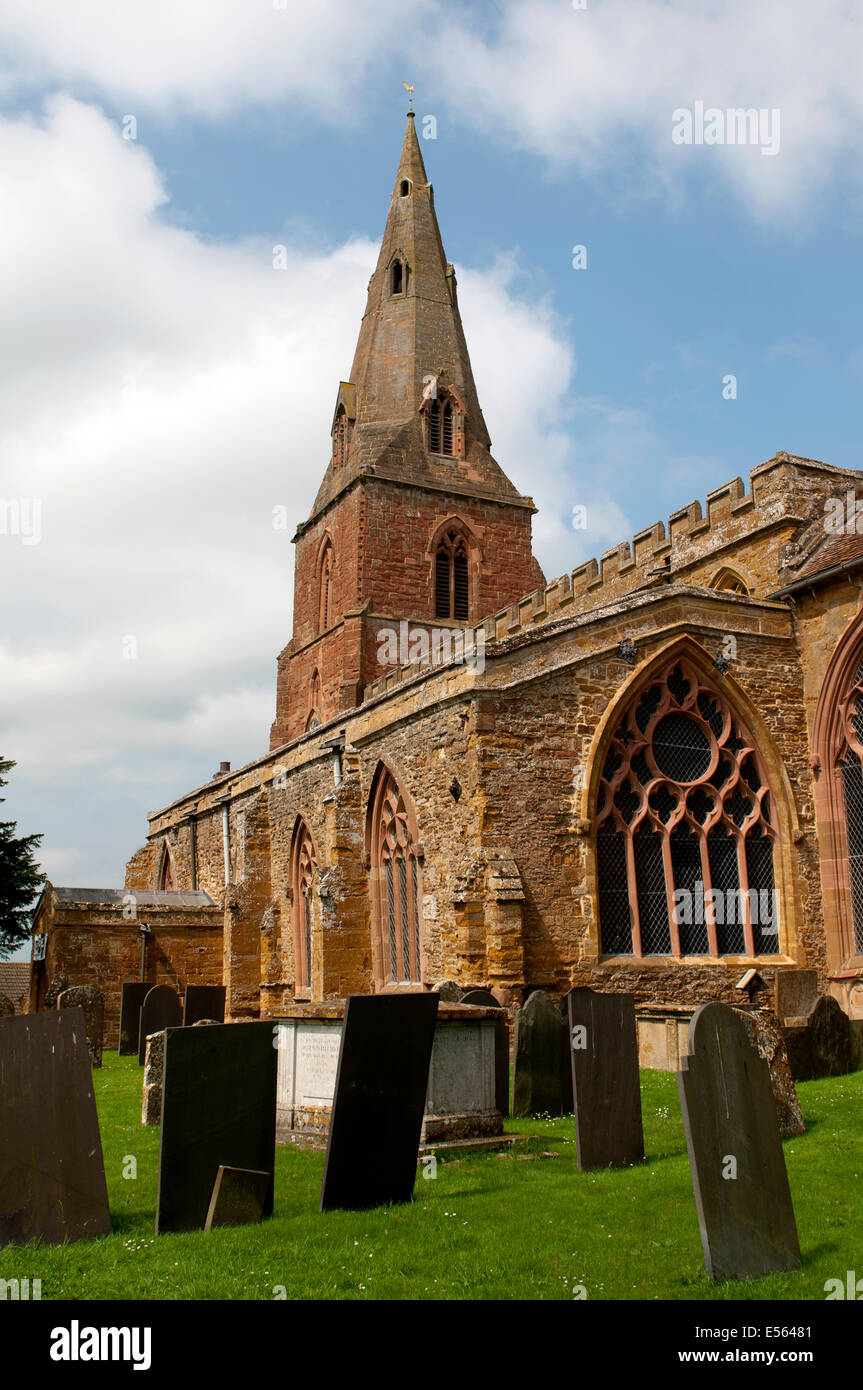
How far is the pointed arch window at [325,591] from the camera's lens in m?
40.1

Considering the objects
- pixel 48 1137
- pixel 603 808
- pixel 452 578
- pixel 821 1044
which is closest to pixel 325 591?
pixel 452 578

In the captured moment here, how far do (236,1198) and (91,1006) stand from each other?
10088 millimetres

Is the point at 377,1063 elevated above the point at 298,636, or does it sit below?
below

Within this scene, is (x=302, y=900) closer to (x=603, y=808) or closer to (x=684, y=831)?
(x=603, y=808)

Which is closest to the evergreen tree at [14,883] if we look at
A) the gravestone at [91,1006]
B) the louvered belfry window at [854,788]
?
the gravestone at [91,1006]

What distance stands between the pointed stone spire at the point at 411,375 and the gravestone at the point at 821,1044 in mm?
29416

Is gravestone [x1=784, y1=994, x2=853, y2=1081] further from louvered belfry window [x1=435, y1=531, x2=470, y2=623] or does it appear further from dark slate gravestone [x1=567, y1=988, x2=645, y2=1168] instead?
louvered belfry window [x1=435, y1=531, x2=470, y2=623]

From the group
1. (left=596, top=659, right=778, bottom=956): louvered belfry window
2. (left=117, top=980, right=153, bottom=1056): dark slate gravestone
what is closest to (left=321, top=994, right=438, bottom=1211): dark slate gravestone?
(left=596, top=659, right=778, bottom=956): louvered belfry window

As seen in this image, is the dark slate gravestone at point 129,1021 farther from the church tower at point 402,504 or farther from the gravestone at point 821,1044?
the church tower at point 402,504

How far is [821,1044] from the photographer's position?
11500 millimetres
